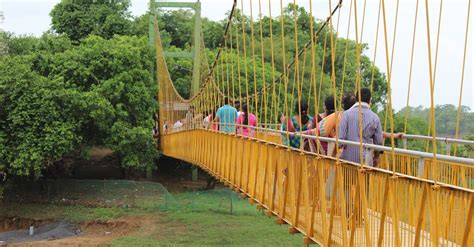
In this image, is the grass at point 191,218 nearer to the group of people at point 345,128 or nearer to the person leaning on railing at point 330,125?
the group of people at point 345,128

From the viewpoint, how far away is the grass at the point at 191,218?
16234 mm

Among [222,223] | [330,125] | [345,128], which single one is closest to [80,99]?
[222,223]

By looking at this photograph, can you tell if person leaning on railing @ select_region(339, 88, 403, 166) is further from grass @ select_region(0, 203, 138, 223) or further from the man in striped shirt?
grass @ select_region(0, 203, 138, 223)

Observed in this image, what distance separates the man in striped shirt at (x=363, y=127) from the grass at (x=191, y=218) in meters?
10.7

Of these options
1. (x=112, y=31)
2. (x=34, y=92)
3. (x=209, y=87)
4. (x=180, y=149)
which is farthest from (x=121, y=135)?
(x=112, y=31)

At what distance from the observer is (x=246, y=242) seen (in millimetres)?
16016

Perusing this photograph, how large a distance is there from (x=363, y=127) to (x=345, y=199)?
0.49 metres

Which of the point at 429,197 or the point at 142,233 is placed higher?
the point at 429,197

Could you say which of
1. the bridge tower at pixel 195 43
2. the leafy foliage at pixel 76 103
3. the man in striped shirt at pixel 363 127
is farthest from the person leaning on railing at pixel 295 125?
the bridge tower at pixel 195 43

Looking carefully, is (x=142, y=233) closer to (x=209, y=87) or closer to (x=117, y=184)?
(x=117, y=184)

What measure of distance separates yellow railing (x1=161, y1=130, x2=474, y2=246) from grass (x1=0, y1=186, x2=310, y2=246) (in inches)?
305

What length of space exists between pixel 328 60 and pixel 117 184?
10.8 m

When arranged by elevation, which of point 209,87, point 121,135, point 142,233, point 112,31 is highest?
point 112,31

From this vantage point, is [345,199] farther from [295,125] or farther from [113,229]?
[113,229]
